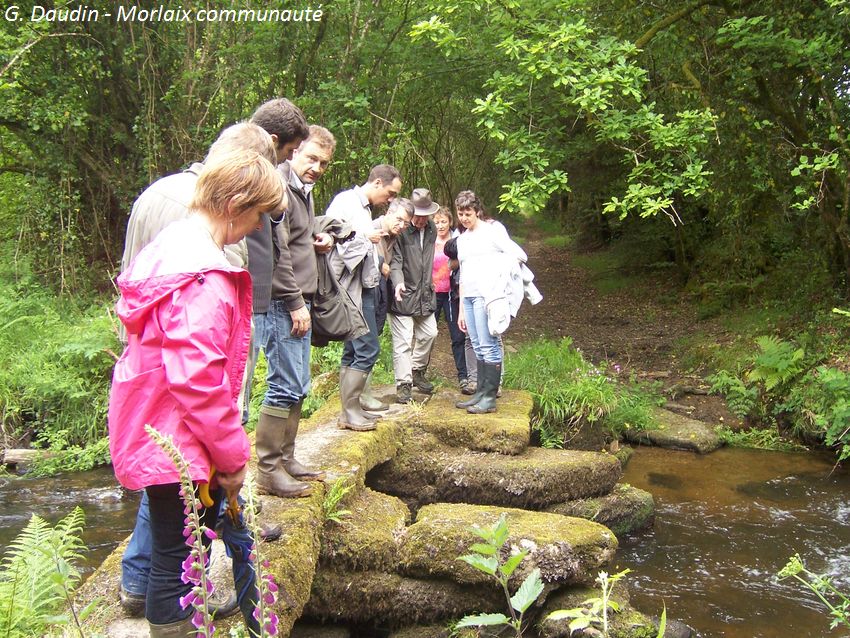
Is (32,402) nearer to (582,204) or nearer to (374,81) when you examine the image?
(374,81)

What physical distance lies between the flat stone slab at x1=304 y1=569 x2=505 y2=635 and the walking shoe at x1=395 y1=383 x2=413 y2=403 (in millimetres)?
2520

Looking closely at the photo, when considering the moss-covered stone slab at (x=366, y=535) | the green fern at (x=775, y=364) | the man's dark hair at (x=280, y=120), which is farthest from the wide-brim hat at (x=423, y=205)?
the green fern at (x=775, y=364)

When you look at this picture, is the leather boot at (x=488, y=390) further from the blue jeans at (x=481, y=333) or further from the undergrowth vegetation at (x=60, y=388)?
the undergrowth vegetation at (x=60, y=388)

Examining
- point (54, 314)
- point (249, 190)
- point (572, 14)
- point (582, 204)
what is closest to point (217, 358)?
point (249, 190)

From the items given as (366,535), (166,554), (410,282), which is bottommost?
(366,535)

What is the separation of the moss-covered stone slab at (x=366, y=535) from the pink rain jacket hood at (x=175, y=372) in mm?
2066

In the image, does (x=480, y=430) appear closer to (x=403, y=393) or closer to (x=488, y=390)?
(x=488, y=390)

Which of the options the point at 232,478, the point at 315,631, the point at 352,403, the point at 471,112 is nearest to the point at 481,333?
the point at 352,403

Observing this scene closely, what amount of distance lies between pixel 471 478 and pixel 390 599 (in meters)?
1.70

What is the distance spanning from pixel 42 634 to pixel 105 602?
1.11 feet

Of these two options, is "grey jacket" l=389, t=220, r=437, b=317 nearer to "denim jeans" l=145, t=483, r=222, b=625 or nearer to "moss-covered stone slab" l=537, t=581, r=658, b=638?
"moss-covered stone slab" l=537, t=581, r=658, b=638

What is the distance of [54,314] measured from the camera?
404 inches

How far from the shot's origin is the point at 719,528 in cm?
649

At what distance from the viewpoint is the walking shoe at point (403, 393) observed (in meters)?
6.97
